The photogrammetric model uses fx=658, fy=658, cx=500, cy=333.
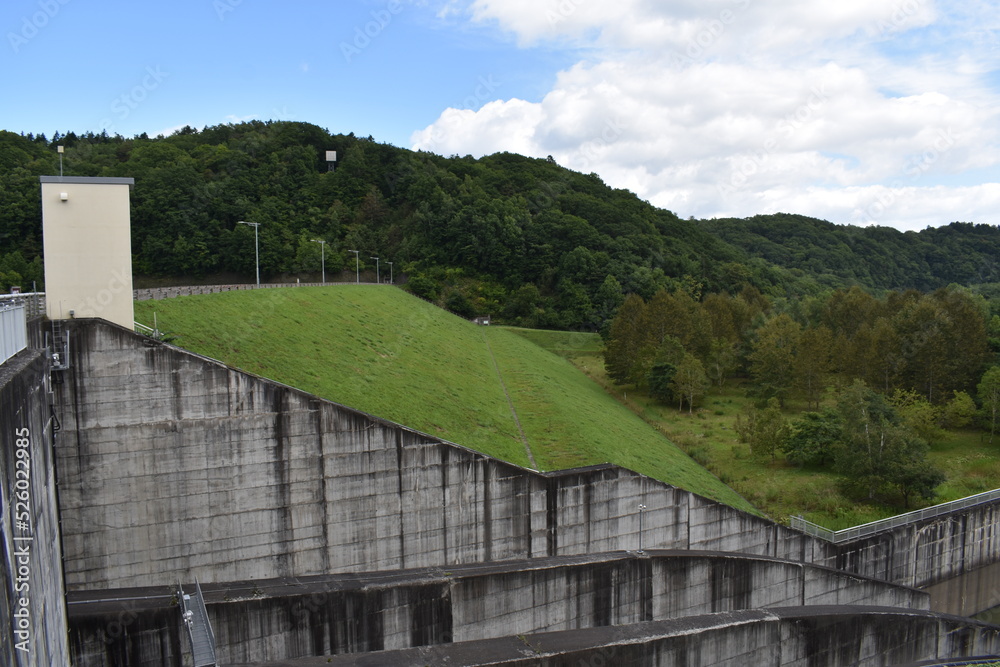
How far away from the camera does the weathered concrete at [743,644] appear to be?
11.9 metres

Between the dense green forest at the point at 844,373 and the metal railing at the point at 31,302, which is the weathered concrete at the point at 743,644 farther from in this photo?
the dense green forest at the point at 844,373

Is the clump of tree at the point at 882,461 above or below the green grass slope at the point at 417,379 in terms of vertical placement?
below

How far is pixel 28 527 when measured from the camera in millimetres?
9555

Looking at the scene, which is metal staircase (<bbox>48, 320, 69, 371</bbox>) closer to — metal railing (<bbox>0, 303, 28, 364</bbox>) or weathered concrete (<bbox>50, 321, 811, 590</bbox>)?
weathered concrete (<bbox>50, 321, 811, 590</bbox>)

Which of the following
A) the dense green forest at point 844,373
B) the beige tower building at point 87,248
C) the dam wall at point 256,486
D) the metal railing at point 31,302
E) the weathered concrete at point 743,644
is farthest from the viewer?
the dense green forest at point 844,373

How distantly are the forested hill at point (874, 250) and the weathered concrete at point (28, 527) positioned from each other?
5463 inches

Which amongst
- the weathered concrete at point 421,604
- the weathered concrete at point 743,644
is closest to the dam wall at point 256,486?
the weathered concrete at point 421,604

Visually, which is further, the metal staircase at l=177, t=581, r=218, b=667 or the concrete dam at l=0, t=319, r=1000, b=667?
the concrete dam at l=0, t=319, r=1000, b=667

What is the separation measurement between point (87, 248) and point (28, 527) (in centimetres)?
798

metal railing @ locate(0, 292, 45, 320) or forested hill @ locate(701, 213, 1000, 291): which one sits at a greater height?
forested hill @ locate(701, 213, 1000, 291)

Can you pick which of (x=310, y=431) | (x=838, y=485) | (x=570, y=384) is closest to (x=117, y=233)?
(x=310, y=431)

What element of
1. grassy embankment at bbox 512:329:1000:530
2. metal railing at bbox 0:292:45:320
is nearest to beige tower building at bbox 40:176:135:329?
metal railing at bbox 0:292:45:320

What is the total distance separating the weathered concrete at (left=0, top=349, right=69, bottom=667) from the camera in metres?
8.04

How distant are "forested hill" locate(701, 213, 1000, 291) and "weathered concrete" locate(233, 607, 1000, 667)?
124322 mm
